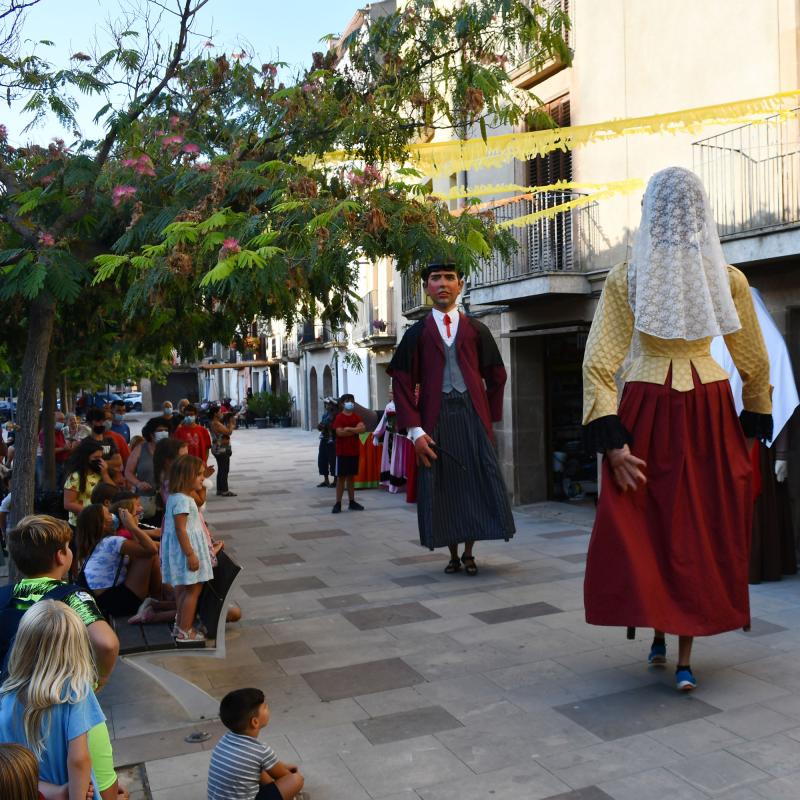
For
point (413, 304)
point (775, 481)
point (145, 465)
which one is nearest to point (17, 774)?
point (775, 481)

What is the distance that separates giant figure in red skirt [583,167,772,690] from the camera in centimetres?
386

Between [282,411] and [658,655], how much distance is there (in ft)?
113

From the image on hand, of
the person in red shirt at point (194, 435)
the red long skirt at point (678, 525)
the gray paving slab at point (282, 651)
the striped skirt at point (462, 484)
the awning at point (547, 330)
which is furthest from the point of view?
the person in red shirt at point (194, 435)

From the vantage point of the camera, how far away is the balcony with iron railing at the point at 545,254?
1052cm

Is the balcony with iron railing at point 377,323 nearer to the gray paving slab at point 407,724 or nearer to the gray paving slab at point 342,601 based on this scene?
A: the gray paving slab at point 342,601

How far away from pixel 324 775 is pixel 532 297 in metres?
8.17

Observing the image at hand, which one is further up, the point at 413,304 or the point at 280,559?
the point at 413,304

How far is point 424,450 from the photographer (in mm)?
6395

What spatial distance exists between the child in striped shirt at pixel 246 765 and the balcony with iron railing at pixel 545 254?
7612mm

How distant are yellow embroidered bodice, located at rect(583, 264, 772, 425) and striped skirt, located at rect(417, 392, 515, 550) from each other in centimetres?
257

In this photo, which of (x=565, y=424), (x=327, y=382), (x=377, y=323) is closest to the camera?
(x=565, y=424)

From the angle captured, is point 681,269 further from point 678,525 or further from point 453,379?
point 453,379

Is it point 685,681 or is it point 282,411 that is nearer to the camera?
point 685,681

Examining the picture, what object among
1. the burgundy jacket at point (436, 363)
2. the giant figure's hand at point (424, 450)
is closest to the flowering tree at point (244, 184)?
the burgundy jacket at point (436, 363)
